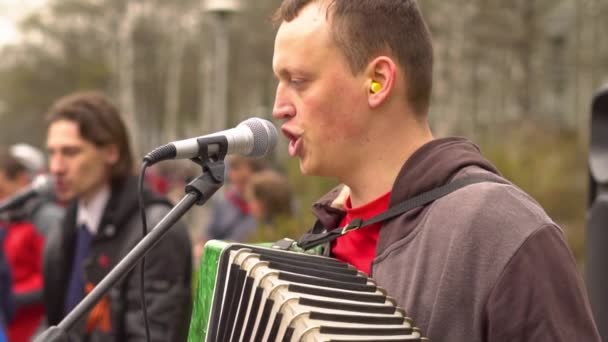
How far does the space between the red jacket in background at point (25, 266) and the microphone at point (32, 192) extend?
6.02 feet

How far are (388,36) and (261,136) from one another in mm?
426

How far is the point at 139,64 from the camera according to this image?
38688mm

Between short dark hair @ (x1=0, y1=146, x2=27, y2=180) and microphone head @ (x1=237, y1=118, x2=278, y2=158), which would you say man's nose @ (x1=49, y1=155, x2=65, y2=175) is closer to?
microphone head @ (x1=237, y1=118, x2=278, y2=158)

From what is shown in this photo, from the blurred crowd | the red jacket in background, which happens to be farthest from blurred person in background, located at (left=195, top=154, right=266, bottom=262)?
the blurred crowd

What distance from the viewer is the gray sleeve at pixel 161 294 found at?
12.6 ft

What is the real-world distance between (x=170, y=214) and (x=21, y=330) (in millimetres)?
3969

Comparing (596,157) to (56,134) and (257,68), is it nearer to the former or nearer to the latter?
(56,134)

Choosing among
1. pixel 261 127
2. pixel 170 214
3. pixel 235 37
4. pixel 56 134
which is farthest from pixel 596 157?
pixel 235 37

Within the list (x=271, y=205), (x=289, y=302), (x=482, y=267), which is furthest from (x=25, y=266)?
(x=482, y=267)

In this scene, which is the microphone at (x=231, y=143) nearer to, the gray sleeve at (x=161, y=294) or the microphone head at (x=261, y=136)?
the microphone head at (x=261, y=136)

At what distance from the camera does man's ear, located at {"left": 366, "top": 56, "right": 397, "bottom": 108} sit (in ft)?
8.06

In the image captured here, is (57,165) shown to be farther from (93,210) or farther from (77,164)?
(93,210)

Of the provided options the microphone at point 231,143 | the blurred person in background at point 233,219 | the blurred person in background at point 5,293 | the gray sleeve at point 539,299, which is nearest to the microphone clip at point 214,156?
the microphone at point 231,143

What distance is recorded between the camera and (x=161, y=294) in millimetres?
3850
